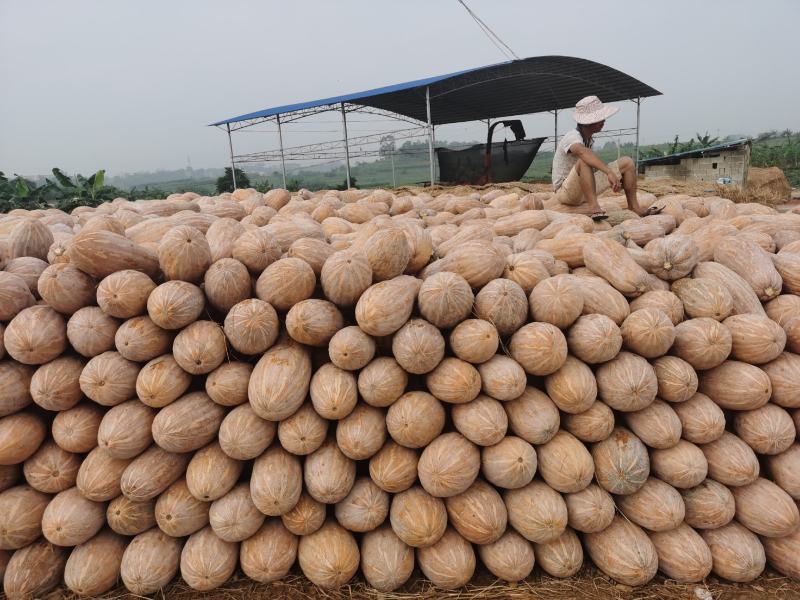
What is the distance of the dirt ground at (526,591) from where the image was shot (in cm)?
247

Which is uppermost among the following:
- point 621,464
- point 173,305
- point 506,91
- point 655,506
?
point 506,91

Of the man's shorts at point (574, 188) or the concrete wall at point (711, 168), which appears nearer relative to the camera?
the man's shorts at point (574, 188)

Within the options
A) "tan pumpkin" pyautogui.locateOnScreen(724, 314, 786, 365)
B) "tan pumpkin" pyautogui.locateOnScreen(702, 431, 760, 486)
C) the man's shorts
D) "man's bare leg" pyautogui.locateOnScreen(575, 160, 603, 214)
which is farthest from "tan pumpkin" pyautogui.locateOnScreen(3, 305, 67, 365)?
the man's shorts

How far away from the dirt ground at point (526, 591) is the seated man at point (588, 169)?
4111 mm

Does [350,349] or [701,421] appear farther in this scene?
[701,421]

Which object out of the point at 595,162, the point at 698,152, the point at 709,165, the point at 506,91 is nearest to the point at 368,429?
the point at 595,162

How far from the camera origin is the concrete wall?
1719 cm

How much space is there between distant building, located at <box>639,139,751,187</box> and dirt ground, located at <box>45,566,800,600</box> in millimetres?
17229

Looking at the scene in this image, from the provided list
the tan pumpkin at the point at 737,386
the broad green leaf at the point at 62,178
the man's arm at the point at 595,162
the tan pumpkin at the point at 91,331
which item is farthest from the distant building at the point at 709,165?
the broad green leaf at the point at 62,178

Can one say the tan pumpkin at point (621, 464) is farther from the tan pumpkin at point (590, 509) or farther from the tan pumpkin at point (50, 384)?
the tan pumpkin at point (50, 384)

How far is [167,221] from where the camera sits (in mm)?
3828

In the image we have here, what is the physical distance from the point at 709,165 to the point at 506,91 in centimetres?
827

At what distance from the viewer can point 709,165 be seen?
18141mm

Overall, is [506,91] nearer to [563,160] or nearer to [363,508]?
[563,160]
